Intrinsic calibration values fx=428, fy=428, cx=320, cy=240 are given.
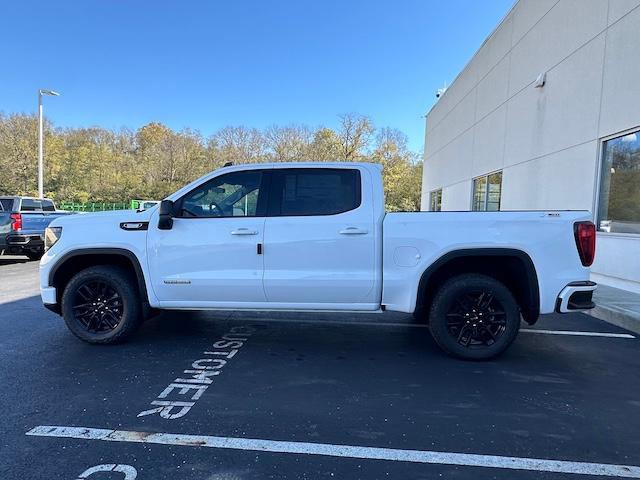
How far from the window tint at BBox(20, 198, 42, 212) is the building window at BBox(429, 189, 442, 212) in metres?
18.4

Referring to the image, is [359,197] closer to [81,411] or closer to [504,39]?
[81,411]

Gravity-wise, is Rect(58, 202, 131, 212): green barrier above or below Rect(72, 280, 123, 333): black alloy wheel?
above

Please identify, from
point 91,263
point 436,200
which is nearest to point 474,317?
point 91,263

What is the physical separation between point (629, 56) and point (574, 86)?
6.14 ft

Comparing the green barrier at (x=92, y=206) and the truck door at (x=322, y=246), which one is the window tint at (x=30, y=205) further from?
the green barrier at (x=92, y=206)

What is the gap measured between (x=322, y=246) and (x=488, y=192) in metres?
12.7

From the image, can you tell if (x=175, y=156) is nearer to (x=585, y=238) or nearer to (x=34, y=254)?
(x=34, y=254)

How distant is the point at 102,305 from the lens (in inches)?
187

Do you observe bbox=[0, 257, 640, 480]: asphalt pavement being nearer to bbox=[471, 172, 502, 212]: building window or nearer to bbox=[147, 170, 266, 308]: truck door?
bbox=[147, 170, 266, 308]: truck door

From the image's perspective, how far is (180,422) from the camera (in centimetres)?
311

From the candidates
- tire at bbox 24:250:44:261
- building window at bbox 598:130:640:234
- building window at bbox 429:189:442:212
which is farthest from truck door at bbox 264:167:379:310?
building window at bbox 429:189:442:212

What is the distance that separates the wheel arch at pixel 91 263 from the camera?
4594 mm

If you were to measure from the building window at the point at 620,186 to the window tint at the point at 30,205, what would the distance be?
Answer: 52.3ft

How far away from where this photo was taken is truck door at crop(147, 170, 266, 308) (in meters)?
4.47
